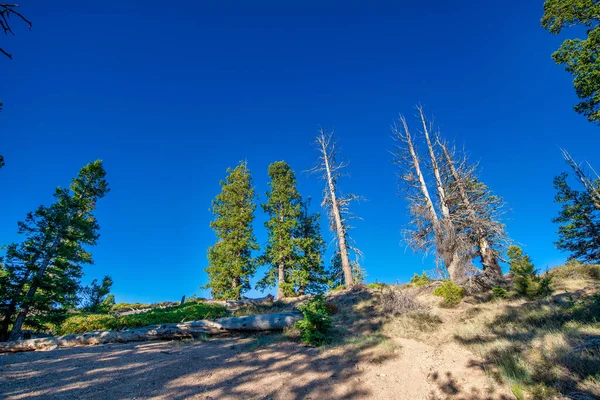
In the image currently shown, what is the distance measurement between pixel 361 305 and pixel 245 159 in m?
22.0

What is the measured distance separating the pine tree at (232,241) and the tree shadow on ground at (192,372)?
13593 mm

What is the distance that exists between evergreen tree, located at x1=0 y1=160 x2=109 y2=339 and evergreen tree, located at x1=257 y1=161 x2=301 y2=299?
12.9 m

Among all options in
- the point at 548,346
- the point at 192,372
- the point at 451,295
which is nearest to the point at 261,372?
the point at 192,372

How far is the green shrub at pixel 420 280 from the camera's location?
16006 millimetres

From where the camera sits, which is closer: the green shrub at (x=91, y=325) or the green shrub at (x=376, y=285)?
the green shrub at (x=91, y=325)

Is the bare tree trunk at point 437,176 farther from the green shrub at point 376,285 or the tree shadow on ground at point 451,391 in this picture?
the tree shadow on ground at point 451,391

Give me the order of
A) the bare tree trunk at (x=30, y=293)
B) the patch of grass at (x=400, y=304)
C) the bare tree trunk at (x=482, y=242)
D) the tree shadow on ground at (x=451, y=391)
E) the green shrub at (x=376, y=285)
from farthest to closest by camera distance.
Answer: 1. the green shrub at (x=376, y=285)
2. the bare tree trunk at (x=482, y=242)
3. the bare tree trunk at (x=30, y=293)
4. the patch of grass at (x=400, y=304)
5. the tree shadow on ground at (x=451, y=391)

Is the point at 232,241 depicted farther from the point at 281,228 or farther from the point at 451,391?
the point at 451,391

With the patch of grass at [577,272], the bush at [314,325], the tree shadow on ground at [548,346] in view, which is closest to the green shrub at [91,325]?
the bush at [314,325]

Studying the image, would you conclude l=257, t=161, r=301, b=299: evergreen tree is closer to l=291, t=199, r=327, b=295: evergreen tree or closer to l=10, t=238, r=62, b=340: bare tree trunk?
l=291, t=199, r=327, b=295: evergreen tree

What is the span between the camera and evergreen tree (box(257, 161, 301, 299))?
72.0 ft

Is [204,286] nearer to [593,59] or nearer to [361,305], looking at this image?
[361,305]

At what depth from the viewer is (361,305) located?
44.8ft

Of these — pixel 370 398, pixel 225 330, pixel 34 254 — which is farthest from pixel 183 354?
pixel 34 254
